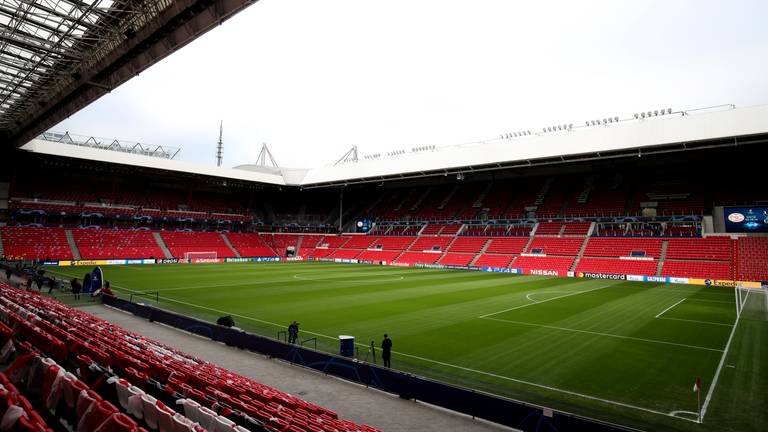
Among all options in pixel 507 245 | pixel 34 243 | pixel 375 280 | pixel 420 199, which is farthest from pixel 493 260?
pixel 34 243

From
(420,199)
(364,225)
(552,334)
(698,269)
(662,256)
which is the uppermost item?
(420,199)

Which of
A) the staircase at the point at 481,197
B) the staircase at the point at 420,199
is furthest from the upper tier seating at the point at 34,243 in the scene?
the staircase at the point at 481,197

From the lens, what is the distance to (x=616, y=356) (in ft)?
49.0

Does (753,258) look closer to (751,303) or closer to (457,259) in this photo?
(751,303)

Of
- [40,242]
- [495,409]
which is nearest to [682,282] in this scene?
[495,409]

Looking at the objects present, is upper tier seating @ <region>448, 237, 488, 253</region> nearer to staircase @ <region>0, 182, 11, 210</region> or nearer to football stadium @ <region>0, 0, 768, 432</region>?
football stadium @ <region>0, 0, 768, 432</region>

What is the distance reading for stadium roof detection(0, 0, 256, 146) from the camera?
12828 mm

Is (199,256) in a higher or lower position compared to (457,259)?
lower

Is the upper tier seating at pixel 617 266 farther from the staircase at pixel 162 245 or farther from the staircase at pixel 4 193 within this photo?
the staircase at pixel 4 193

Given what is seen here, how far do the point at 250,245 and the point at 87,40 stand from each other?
53172 mm

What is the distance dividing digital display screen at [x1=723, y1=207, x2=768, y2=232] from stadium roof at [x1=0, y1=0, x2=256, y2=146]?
49208 millimetres

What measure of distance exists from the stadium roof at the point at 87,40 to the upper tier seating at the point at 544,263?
42.5 meters

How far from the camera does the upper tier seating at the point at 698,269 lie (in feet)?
125

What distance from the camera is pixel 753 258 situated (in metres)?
37.9
